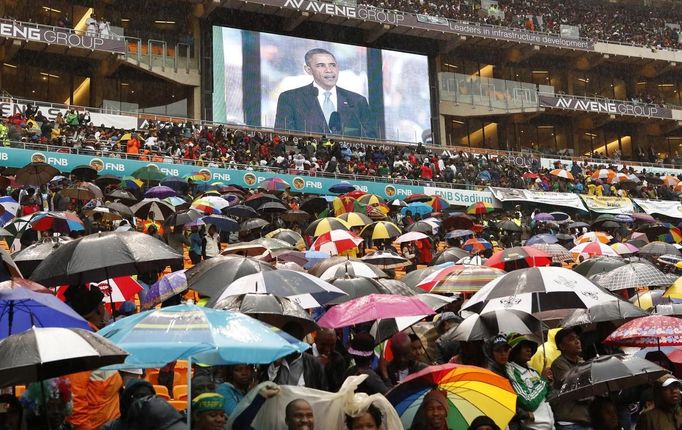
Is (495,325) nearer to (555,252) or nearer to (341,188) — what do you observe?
(555,252)

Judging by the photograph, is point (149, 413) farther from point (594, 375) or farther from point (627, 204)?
point (627, 204)

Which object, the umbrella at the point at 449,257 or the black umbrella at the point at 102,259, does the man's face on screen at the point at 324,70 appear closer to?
the umbrella at the point at 449,257

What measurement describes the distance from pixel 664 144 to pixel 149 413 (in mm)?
53017

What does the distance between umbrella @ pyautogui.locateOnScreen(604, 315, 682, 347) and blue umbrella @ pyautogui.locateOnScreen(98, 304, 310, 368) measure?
2890mm

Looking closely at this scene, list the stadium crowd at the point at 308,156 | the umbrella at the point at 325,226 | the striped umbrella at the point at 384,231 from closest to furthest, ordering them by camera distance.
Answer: the umbrella at the point at 325,226 → the striped umbrella at the point at 384,231 → the stadium crowd at the point at 308,156

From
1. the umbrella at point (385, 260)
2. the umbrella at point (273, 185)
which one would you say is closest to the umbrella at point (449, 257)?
the umbrella at point (385, 260)

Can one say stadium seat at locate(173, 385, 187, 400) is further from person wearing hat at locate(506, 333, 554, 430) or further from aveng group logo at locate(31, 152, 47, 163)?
aveng group logo at locate(31, 152, 47, 163)

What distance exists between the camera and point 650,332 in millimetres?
6996

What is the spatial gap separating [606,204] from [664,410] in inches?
1149

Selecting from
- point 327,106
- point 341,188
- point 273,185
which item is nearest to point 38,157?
point 273,185

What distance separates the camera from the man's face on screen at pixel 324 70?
41.3 meters

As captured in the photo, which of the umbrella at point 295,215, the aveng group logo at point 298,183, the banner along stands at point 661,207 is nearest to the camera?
the umbrella at point 295,215

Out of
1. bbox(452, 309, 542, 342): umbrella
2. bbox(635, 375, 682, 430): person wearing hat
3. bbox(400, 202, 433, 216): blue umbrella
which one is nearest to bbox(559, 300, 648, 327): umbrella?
bbox(452, 309, 542, 342): umbrella

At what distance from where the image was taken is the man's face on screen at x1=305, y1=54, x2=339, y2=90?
41.3 metres
